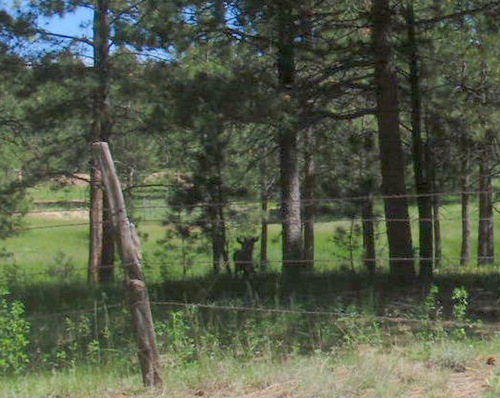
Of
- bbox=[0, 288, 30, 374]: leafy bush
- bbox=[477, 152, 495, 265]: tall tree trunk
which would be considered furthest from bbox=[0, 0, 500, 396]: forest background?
bbox=[0, 288, 30, 374]: leafy bush

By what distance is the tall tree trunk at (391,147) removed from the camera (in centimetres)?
1064

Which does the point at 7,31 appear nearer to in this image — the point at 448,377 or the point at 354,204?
the point at 354,204

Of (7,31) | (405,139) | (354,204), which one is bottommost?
(354,204)

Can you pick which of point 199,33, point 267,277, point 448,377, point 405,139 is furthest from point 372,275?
point 448,377

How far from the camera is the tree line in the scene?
10578 mm

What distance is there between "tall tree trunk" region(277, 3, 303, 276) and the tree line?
0.03 m

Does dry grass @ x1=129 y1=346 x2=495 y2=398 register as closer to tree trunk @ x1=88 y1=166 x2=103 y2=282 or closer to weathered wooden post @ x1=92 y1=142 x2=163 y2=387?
weathered wooden post @ x1=92 y1=142 x2=163 y2=387

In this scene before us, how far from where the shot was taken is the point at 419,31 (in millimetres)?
Result: 11695

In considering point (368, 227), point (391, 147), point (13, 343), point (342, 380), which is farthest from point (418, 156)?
point (13, 343)

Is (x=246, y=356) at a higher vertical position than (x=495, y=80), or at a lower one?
lower

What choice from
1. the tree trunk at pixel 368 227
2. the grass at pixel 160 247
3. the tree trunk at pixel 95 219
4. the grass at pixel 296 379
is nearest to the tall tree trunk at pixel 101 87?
the tree trunk at pixel 95 219

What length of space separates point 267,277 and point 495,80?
5132 millimetres

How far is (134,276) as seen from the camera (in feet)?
17.1

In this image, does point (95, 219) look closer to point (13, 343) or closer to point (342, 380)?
point (13, 343)
